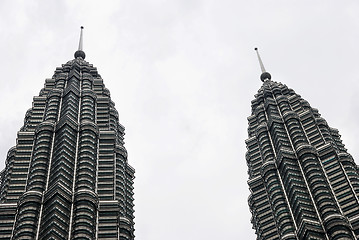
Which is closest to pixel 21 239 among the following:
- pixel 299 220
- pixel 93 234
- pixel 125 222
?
pixel 93 234

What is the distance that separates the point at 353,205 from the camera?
19725 cm

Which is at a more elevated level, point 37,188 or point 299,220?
point 37,188

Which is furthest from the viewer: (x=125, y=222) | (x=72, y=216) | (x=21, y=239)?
(x=125, y=222)

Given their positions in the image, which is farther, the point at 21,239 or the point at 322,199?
the point at 322,199

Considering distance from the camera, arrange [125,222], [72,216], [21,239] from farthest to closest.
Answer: [125,222] < [72,216] < [21,239]

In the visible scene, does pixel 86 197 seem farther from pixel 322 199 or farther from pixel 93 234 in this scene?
pixel 322 199

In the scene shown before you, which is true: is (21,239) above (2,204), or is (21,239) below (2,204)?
below

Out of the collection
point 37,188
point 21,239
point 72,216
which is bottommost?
point 21,239

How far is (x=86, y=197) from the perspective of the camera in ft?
616

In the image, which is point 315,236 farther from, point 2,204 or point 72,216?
point 2,204

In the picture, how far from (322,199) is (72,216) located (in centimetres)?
7883

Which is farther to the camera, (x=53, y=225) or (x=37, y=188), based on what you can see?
(x=37, y=188)

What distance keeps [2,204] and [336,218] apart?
101 meters

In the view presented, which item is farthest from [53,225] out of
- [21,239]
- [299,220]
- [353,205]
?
[353,205]
